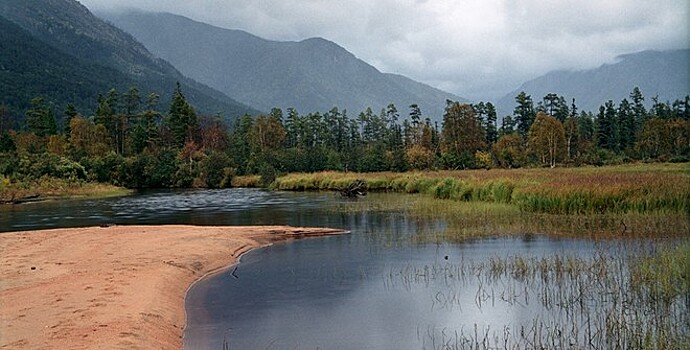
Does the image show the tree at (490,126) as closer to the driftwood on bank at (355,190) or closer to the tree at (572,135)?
the tree at (572,135)

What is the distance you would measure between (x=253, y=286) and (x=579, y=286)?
8578 mm

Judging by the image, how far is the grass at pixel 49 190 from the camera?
57869mm

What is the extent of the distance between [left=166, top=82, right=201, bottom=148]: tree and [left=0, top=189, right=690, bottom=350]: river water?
80762mm

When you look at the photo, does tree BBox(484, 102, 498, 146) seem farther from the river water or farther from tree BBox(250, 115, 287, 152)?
the river water

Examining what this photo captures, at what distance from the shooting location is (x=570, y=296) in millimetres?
13797

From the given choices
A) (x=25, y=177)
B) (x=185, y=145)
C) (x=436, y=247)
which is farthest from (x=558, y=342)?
(x=185, y=145)

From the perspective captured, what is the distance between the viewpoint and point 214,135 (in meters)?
105

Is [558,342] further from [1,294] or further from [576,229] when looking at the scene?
[576,229]

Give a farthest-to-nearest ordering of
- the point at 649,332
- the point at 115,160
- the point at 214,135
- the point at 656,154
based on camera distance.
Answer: the point at 214,135 < the point at 115,160 < the point at 656,154 < the point at 649,332

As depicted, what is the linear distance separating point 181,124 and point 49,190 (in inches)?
1545

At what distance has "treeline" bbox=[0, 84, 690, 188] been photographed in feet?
247

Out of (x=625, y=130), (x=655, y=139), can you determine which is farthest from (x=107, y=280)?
(x=625, y=130)

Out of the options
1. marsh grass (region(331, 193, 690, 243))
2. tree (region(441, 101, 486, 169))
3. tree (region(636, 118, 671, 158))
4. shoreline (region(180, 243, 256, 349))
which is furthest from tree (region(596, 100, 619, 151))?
shoreline (region(180, 243, 256, 349))

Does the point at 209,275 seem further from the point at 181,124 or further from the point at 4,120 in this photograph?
the point at 4,120
